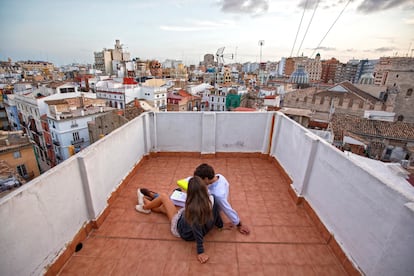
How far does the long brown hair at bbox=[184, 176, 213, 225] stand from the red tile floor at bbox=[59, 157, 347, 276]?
1.85 feet

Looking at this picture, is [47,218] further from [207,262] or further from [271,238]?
[271,238]

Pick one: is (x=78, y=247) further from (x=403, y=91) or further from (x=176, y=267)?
(x=403, y=91)

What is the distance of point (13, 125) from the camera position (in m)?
30.4

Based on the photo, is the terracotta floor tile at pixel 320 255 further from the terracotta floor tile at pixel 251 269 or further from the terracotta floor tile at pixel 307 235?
the terracotta floor tile at pixel 251 269

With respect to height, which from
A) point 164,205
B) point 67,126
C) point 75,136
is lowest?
point 75,136

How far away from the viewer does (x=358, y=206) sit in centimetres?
206

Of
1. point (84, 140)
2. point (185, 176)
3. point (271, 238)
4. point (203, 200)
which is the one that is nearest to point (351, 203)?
point (271, 238)

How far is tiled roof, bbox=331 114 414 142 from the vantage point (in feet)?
46.5

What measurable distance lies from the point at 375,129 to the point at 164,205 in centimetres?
1836

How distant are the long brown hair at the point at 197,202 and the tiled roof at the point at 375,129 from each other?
1538 cm

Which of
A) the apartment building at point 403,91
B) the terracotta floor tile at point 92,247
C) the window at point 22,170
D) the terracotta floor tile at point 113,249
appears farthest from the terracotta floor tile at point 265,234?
the apartment building at point 403,91

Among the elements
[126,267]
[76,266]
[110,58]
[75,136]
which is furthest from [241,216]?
[110,58]

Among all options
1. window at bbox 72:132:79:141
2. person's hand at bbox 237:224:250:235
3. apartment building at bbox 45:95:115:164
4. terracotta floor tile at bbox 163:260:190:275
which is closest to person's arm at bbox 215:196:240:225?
person's hand at bbox 237:224:250:235

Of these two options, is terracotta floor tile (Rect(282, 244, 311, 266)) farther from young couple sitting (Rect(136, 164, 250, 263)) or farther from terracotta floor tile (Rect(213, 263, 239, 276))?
terracotta floor tile (Rect(213, 263, 239, 276))
